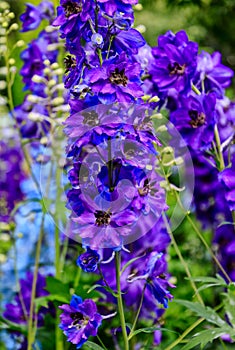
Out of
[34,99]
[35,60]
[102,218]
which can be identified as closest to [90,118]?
[102,218]

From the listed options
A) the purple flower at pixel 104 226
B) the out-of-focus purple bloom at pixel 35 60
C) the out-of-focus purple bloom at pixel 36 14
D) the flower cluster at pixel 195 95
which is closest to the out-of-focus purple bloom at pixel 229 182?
the flower cluster at pixel 195 95

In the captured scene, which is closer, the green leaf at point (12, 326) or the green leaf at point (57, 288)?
the green leaf at point (57, 288)

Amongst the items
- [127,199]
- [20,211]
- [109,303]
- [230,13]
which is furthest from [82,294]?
[230,13]

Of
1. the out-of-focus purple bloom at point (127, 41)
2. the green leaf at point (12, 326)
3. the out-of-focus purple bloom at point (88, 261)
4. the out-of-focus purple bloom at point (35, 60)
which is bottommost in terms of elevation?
the green leaf at point (12, 326)

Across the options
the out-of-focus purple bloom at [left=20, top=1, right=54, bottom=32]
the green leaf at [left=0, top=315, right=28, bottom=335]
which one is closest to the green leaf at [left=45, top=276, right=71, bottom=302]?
the green leaf at [left=0, top=315, right=28, bottom=335]

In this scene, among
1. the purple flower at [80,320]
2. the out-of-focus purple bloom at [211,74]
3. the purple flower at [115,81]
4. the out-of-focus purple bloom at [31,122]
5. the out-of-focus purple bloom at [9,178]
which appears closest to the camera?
the purple flower at [115,81]

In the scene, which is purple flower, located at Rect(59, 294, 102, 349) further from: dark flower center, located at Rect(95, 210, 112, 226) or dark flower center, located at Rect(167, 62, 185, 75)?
dark flower center, located at Rect(167, 62, 185, 75)

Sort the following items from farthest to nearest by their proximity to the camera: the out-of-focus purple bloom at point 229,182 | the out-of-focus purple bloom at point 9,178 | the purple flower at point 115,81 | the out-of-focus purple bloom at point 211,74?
1. the out-of-focus purple bloom at point 9,178
2. the out-of-focus purple bloom at point 211,74
3. the out-of-focus purple bloom at point 229,182
4. the purple flower at point 115,81

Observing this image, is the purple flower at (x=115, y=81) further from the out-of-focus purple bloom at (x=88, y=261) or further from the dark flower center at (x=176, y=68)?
the dark flower center at (x=176, y=68)

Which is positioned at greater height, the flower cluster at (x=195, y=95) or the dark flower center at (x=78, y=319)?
the flower cluster at (x=195, y=95)
